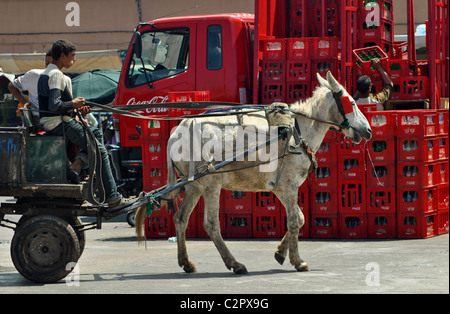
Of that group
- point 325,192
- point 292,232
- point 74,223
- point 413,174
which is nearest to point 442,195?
point 413,174

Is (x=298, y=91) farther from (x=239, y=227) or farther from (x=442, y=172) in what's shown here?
(x=442, y=172)

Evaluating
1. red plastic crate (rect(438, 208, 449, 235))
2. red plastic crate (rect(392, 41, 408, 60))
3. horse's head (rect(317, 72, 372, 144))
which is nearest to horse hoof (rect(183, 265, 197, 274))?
horse's head (rect(317, 72, 372, 144))

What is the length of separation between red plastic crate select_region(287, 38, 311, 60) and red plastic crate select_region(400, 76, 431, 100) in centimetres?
151

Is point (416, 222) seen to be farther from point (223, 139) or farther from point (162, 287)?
point (162, 287)

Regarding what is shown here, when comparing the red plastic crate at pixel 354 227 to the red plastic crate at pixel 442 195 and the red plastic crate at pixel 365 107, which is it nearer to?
the red plastic crate at pixel 442 195

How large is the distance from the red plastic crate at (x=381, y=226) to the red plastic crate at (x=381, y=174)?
436 millimetres

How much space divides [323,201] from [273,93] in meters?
1.79

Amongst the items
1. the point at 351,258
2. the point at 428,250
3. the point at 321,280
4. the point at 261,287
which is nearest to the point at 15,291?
the point at 261,287

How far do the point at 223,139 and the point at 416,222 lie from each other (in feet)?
11.4

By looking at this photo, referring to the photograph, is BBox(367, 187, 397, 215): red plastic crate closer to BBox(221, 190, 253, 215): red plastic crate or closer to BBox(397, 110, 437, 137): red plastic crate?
BBox(397, 110, 437, 137): red plastic crate

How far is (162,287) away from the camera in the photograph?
8.91 m

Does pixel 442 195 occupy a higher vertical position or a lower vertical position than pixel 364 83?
lower

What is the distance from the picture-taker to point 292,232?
10016 millimetres

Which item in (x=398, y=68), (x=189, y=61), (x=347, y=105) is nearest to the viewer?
(x=347, y=105)
